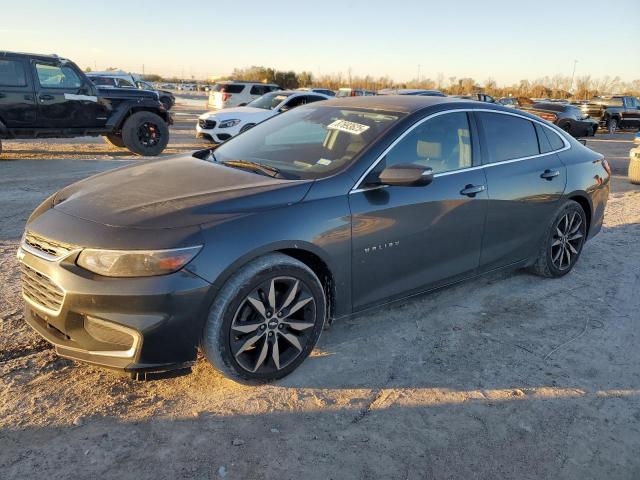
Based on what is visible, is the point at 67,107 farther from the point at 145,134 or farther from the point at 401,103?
the point at 401,103

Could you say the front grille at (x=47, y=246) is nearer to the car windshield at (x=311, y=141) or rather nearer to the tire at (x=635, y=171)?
the car windshield at (x=311, y=141)


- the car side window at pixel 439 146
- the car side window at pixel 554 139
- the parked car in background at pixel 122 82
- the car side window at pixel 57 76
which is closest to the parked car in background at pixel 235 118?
the car side window at pixel 57 76

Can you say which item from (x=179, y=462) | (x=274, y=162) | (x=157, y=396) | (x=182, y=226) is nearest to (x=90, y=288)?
(x=182, y=226)

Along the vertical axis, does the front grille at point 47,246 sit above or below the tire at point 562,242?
above

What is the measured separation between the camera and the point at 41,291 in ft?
9.27

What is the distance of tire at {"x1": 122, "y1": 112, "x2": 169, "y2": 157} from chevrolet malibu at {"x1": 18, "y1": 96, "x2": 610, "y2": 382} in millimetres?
7742

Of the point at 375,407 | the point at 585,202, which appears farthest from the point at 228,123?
the point at 375,407

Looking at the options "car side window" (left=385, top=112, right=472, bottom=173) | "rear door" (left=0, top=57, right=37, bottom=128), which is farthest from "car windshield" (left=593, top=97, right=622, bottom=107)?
"car side window" (left=385, top=112, right=472, bottom=173)

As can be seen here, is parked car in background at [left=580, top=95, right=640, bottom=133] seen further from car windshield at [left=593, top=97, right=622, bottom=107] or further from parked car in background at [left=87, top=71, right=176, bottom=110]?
parked car in background at [left=87, top=71, right=176, bottom=110]

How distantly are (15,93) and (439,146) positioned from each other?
9.19 meters

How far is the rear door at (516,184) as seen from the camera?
4.15m

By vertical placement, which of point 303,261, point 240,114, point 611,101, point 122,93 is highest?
point 611,101

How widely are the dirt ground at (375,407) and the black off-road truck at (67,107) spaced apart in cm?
705

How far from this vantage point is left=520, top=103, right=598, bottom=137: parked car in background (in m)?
20.5
